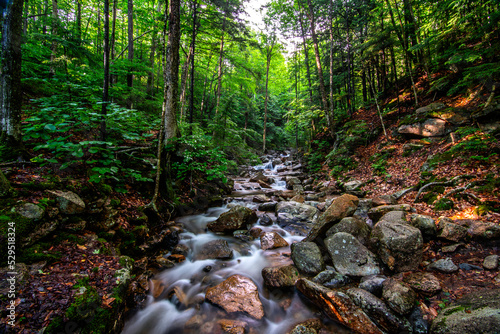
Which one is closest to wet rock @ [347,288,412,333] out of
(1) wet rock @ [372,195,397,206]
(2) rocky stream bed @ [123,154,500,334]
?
(2) rocky stream bed @ [123,154,500,334]

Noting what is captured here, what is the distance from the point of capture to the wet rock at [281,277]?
3.92 metres

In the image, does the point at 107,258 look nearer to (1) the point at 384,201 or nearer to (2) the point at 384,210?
(2) the point at 384,210

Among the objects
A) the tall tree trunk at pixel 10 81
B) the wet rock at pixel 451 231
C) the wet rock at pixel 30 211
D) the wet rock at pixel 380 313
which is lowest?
the wet rock at pixel 380 313

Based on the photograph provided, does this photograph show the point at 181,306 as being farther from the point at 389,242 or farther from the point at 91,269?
the point at 389,242

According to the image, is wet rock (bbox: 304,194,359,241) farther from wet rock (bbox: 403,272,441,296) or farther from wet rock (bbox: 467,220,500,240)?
wet rock (bbox: 467,220,500,240)

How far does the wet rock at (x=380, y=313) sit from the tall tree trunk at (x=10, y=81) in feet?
22.5

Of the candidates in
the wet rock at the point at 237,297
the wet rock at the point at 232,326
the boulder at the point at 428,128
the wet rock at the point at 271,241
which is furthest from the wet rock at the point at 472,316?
the boulder at the point at 428,128

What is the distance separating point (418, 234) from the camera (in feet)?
12.2

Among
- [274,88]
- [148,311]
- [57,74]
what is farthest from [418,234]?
[274,88]

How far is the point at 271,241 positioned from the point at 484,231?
4.38 meters

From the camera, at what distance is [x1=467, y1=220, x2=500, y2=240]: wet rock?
3.52m

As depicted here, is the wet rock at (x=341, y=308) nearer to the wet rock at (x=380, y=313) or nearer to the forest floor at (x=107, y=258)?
the wet rock at (x=380, y=313)

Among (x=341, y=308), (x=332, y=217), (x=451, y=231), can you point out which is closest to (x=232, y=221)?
(x=332, y=217)

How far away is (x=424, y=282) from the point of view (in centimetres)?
317
